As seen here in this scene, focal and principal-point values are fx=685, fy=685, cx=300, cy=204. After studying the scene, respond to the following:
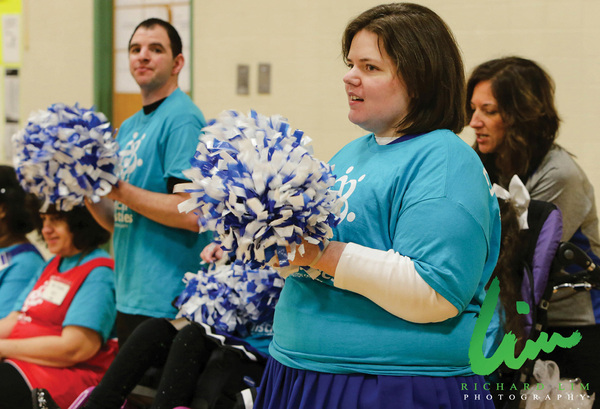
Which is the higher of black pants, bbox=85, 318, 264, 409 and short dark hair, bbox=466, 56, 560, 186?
short dark hair, bbox=466, 56, 560, 186

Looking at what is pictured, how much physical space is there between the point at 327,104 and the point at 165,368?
189 centimetres

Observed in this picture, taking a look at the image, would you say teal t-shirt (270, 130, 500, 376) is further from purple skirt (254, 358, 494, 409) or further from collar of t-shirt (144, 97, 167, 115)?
collar of t-shirt (144, 97, 167, 115)

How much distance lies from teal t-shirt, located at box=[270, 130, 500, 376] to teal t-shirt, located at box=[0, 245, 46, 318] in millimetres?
2235

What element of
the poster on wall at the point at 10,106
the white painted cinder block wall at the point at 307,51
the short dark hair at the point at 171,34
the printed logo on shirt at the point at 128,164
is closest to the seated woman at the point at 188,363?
the printed logo on shirt at the point at 128,164

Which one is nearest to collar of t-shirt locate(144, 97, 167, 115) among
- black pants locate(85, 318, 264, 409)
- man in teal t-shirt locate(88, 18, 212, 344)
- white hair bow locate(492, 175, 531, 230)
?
man in teal t-shirt locate(88, 18, 212, 344)

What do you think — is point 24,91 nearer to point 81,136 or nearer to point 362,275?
point 81,136

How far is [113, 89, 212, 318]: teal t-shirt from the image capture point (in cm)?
251

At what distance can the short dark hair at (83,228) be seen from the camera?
9.81 ft

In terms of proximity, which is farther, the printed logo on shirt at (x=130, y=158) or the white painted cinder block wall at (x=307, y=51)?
the white painted cinder block wall at (x=307, y=51)

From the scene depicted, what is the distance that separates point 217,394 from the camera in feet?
7.00

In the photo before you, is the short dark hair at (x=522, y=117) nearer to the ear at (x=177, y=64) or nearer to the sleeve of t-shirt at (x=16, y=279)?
the ear at (x=177, y=64)

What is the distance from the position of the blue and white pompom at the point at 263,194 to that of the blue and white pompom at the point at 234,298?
0.92 metres

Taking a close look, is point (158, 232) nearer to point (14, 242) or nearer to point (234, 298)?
point (234, 298)

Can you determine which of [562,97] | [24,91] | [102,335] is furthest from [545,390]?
[24,91]
